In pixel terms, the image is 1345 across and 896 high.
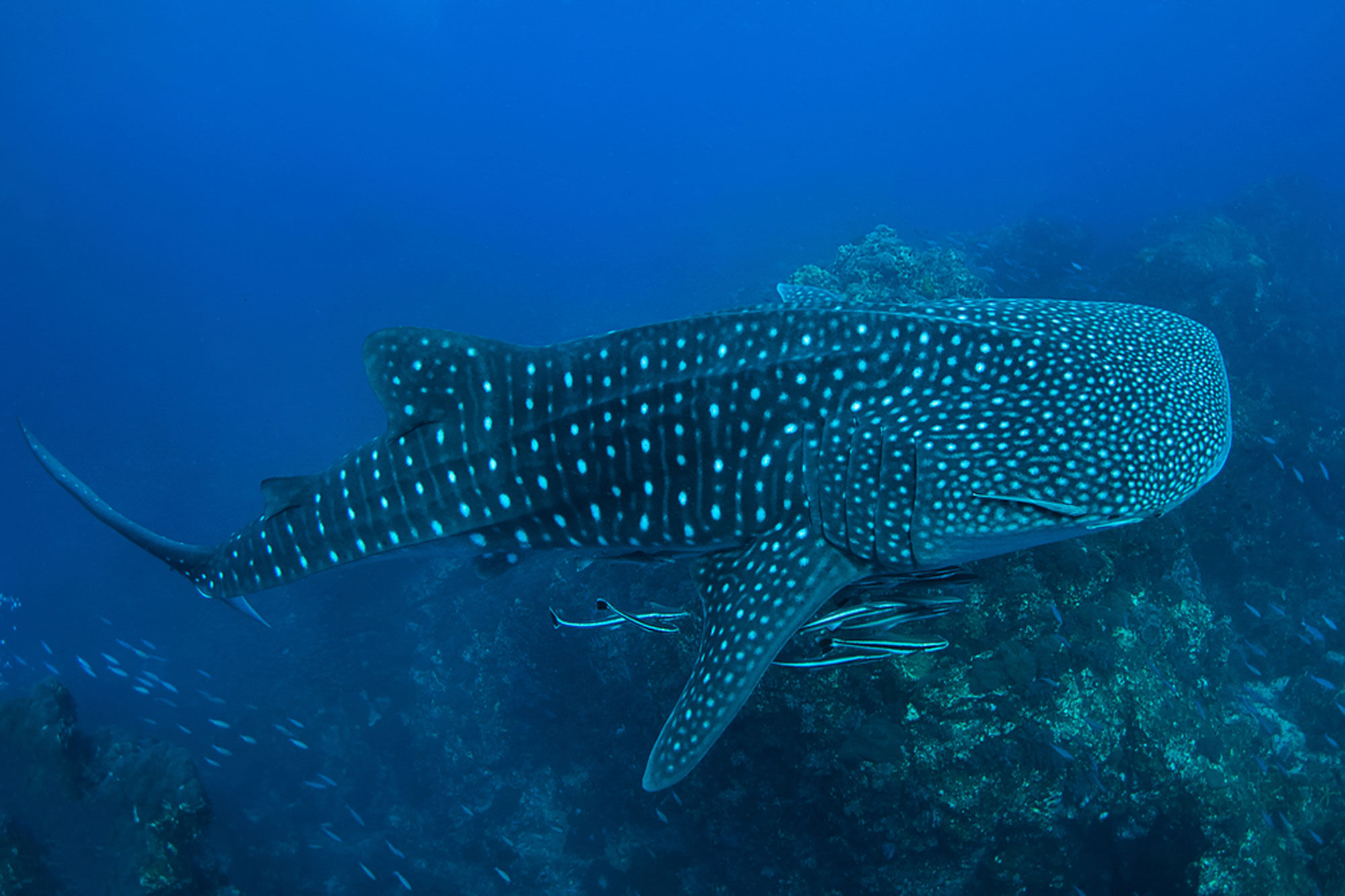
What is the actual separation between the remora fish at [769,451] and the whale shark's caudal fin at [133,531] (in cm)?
49

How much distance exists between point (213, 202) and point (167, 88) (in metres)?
33.4

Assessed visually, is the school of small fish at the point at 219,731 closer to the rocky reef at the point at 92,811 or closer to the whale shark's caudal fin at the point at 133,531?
the rocky reef at the point at 92,811

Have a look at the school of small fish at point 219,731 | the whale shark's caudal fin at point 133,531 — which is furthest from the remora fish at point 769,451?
the school of small fish at point 219,731

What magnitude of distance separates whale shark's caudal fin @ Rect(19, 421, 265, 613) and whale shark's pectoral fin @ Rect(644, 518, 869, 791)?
13.4 ft

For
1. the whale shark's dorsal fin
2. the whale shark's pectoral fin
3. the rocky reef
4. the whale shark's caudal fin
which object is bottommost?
the rocky reef

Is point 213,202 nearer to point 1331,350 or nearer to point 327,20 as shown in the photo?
point 327,20

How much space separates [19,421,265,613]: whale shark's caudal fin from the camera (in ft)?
16.4

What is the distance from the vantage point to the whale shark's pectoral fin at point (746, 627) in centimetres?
331

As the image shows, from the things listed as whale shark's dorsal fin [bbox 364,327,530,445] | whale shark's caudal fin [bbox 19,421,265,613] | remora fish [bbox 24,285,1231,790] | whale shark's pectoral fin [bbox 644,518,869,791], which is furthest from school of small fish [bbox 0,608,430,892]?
whale shark's dorsal fin [bbox 364,327,530,445]

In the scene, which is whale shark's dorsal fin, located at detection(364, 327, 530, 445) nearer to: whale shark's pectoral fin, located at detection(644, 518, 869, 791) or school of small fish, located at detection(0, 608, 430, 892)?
whale shark's pectoral fin, located at detection(644, 518, 869, 791)

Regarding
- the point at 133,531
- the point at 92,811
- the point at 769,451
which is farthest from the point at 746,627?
the point at 92,811

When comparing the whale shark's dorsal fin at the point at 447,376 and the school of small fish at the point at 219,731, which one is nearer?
the whale shark's dorsal fin at the point at 447,376

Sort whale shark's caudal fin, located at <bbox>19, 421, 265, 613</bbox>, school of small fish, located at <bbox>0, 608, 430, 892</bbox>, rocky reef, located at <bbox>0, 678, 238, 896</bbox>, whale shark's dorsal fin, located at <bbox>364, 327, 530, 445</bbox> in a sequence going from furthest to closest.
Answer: school of small fish, located at <bbox>0, 608, 430, 892</bbox>
rocky reef, located at <bbox>0, 678, 238, 896</bbox>
whale shark's caudal fin, located at <bbox>19, 421, 265, 613</bbox>
whale shark's dorsal fin, located at <bbox>364, 327, 530, 445</bbox>

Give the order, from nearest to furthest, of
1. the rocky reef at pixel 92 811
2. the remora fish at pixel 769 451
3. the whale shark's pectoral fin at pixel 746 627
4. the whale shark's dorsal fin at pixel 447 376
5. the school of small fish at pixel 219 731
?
the remora fish at pixel 769 451 → the whale shark's pectoral fin at pixel 746 627 → the whale shark's dorsal fin at pixel 447 376 → the rocky reef at pixel 92 811 → the school of small fish at pixel 219 731
